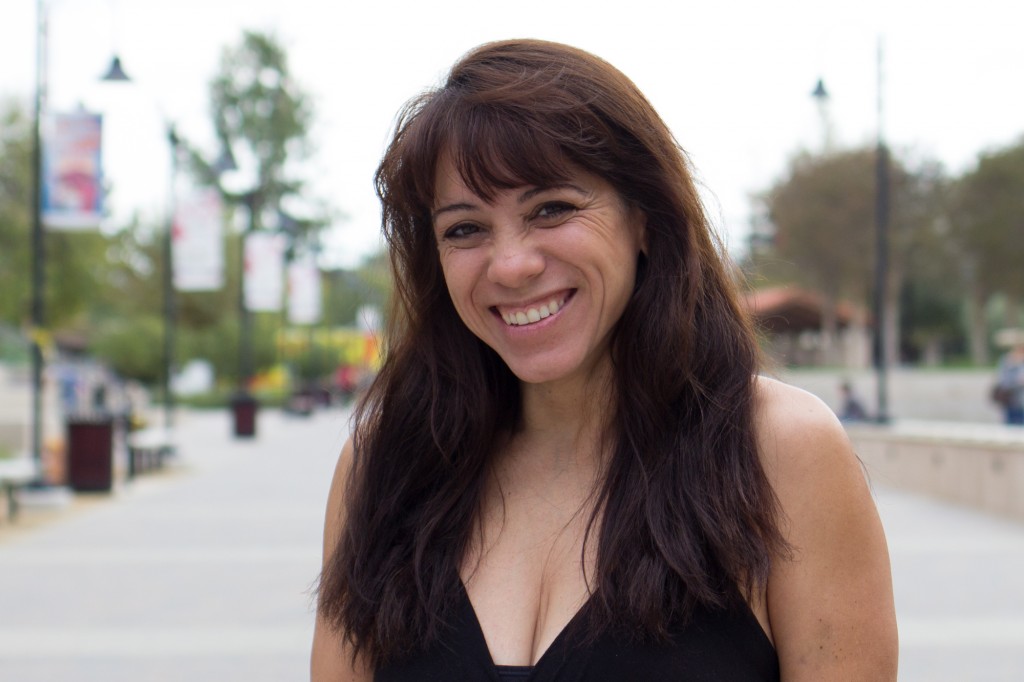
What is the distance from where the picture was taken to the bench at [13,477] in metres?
13.7

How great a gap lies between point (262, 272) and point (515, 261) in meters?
25.7

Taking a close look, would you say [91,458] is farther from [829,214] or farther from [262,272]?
[829,214]

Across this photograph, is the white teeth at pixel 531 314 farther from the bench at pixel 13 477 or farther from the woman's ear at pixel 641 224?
the bench at pixel 13 477

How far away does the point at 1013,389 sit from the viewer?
63.2ft

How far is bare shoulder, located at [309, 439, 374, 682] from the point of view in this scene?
7.11ft

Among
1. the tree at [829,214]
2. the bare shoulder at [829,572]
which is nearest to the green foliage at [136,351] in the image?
the tree at [829,214]

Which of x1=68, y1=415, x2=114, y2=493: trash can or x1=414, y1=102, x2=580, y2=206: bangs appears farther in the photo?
x1=68, y1=415, x2=114, y2=493: trash can

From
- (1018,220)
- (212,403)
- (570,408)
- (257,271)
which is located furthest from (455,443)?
(212,403)

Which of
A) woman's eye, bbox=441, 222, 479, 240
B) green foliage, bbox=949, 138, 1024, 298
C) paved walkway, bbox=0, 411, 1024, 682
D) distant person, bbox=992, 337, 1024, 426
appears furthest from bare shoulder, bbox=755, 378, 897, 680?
green foliage, bbox=949, 138, 1024, 298

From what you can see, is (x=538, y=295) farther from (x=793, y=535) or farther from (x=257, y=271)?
(x=257, y=271)

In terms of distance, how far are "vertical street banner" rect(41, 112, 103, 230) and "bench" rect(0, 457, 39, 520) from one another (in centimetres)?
268

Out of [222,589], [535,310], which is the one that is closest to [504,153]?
[535,310]

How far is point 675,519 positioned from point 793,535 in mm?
176

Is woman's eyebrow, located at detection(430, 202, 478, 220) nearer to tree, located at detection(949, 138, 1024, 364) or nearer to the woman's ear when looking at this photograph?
the woman's ear
